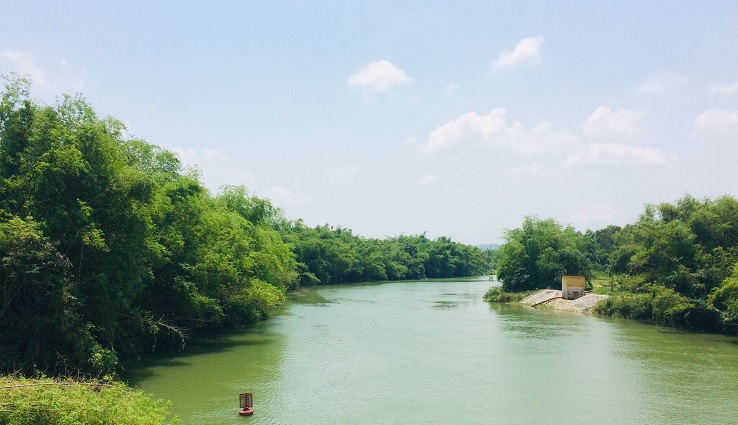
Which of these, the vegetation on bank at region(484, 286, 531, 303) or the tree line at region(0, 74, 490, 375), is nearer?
the tree line at region(0, 74, 490, 375)

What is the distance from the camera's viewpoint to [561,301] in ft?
174

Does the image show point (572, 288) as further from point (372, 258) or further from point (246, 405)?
point (372, 258)

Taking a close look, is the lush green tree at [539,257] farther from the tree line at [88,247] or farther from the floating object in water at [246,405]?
the floating object in water at [246,405]

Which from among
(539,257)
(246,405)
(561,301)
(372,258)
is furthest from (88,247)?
(372,258)

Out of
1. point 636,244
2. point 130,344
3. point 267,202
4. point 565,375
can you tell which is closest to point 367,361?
point 565,375

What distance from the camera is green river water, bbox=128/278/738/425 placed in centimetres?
1842

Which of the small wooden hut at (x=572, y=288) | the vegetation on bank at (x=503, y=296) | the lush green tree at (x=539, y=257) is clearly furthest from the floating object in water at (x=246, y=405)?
the lush green tree at (x=539, y=257)

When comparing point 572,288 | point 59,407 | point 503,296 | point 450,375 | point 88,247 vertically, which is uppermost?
point 88,247

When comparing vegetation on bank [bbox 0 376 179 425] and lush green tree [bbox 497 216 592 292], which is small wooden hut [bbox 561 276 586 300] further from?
vegetation on bank [bbox 0 376 179 425]

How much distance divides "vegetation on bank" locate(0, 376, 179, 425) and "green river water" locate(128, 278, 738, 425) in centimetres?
398

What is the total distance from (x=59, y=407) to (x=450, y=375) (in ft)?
51.7

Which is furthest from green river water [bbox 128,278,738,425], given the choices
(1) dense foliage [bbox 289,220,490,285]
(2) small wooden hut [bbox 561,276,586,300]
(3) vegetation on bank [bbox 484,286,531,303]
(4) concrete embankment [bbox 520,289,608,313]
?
(1) dense foliage [bbox 289,220,490,285]

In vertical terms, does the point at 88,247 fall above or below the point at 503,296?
above

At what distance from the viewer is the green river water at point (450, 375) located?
18422mm
